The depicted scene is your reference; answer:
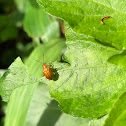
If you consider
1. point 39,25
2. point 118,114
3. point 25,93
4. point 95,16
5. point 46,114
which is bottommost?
point 46,114

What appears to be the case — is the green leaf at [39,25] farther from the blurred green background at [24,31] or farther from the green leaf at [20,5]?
the green leaf at [20,5]

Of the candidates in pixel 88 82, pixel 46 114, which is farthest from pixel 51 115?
pixel 88 82

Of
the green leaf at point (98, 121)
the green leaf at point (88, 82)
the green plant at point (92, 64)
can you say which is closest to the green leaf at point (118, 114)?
the green plant at point (92, 64)

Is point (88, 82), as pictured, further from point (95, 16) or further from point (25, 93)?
point (25, 93)

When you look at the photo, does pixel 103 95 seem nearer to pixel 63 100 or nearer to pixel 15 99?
pixel 63 100

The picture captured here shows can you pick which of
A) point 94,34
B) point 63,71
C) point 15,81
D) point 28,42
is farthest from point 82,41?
point 28,42
